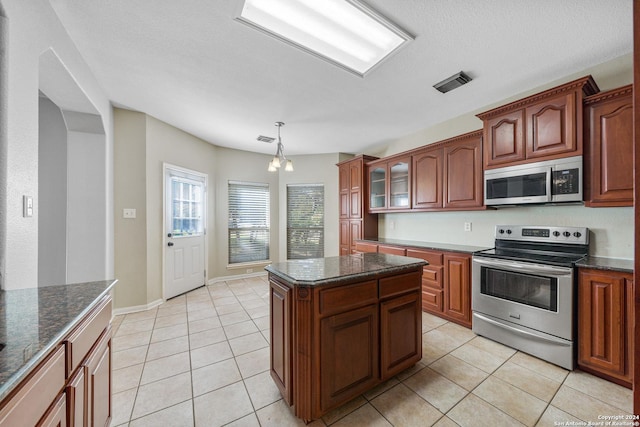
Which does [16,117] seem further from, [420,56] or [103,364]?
[420,56]

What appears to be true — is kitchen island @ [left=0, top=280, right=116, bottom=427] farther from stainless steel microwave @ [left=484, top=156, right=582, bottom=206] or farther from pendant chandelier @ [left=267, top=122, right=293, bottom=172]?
stainless steel microwave @ [left=484, top=156, right=582, bottom=206]

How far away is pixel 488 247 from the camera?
120 inches

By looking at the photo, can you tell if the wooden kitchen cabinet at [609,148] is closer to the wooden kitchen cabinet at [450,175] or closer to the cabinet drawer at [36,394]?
the wooden kitchen cabinet at [450,175]

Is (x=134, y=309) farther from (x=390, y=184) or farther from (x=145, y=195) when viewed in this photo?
(x=390, y=184)

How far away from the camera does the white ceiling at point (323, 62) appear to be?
1.67 m

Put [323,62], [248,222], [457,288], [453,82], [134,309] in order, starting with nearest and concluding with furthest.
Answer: [323,62]
[453,82]
[457,288]
[134,309]
[248,222]

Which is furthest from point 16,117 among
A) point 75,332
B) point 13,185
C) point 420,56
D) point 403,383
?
point 403,383

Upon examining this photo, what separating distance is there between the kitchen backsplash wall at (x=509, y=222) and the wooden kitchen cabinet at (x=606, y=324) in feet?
1.75

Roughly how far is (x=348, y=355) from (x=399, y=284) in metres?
0.62

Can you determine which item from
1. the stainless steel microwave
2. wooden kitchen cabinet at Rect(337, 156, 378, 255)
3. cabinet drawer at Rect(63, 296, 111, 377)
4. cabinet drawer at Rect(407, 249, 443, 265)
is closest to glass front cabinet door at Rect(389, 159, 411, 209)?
wooden kitchen cabinet at Rect(337, 156, 378, 255)

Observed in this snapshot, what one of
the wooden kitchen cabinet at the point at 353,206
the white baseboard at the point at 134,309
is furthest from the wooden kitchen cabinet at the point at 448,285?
the white baseboard at the point at 134,309

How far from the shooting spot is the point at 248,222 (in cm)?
513

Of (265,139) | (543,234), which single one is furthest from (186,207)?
(543,234)

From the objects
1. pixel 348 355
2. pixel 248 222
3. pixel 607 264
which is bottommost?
pixel 348 355
